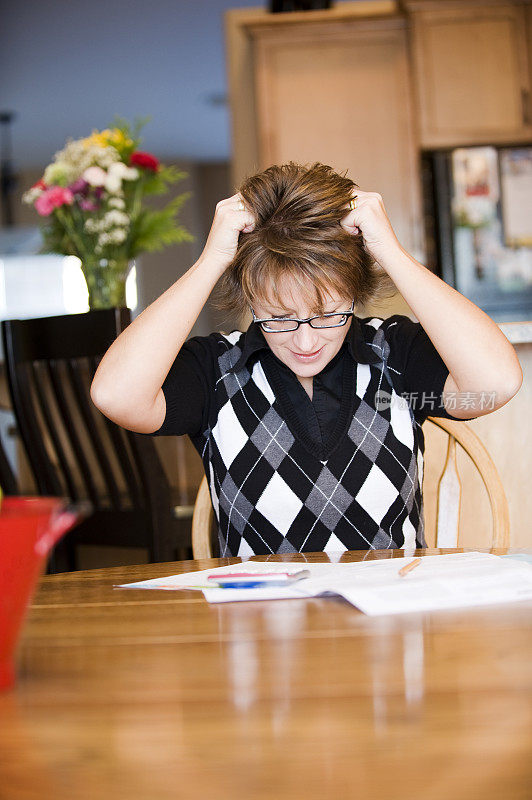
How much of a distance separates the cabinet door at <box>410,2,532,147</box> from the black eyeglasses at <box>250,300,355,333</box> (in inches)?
120

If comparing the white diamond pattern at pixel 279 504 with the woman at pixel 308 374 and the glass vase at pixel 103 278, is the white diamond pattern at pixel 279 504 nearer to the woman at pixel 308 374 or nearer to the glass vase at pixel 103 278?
the woman at pixel 308 374

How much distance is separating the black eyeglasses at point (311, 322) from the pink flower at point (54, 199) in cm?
131

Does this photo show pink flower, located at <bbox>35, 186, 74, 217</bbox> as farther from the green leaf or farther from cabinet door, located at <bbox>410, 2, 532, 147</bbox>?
cabinet door, located at <bbox>410, 2, 532, 147</bbox>

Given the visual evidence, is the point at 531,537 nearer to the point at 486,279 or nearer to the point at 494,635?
the point at 494,635

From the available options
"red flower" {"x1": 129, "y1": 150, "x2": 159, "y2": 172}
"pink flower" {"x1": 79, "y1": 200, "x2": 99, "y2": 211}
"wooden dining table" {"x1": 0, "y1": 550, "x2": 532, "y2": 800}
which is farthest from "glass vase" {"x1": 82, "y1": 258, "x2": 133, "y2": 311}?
"wooden dining table" {"x1": 0, "y1": 550, "x2": 532, "y2": 800}

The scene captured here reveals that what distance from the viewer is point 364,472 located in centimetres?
122

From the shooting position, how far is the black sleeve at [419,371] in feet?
4.14

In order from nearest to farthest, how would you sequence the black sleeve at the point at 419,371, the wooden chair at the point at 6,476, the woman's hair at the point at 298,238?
the woman's hair at the point at 298,238
the black sleeve at the point at 419,371
the wooden chair at the point at 6,476

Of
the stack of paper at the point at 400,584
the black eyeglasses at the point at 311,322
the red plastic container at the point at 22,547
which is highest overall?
the black eyeglasses at the point at 311,322

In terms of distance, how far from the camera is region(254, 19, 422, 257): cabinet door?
13.4 feet

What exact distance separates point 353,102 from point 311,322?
320 centimetres

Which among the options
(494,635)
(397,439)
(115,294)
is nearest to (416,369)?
(397,439)

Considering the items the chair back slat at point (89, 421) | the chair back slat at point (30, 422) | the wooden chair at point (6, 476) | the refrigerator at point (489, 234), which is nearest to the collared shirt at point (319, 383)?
the chair back slat at point (89, 421)

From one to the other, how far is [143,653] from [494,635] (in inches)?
10.2
